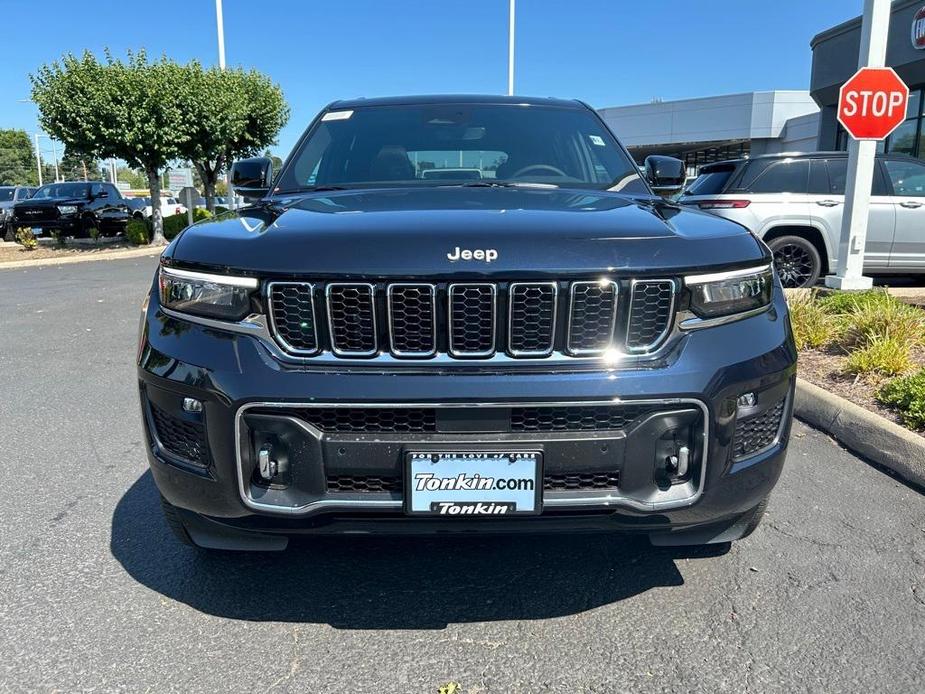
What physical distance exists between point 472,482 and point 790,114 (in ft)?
110

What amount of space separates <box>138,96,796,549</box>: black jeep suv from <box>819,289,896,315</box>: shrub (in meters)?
4.53

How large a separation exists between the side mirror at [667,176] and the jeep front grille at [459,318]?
1483mm

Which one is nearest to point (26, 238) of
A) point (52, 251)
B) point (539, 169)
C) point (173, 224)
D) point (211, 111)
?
point (52, 251)

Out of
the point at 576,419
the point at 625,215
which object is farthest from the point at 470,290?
the point at 625,215

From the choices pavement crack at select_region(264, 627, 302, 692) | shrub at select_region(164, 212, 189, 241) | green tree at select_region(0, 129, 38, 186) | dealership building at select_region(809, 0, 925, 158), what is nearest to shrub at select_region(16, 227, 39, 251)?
shrub at select_region(164, 212, 189, 241)

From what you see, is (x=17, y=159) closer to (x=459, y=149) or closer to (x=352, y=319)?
(x=459, y=149)

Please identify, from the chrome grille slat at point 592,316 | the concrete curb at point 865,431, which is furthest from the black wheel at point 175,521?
the concrete curb at point 865,431

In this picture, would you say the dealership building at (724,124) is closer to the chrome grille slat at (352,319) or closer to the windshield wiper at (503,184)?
the windshield wiper at (503,184)

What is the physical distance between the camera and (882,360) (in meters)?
4.67

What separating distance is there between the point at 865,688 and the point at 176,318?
2193mm

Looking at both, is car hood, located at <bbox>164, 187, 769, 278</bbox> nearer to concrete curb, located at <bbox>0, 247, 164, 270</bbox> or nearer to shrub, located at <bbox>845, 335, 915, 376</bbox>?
shrub, located at <bbox>845, 335, 915, 376</bbox>

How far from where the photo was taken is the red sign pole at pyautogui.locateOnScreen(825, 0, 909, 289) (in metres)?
7.66

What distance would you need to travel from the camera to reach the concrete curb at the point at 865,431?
355cm

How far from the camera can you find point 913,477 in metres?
3.52
